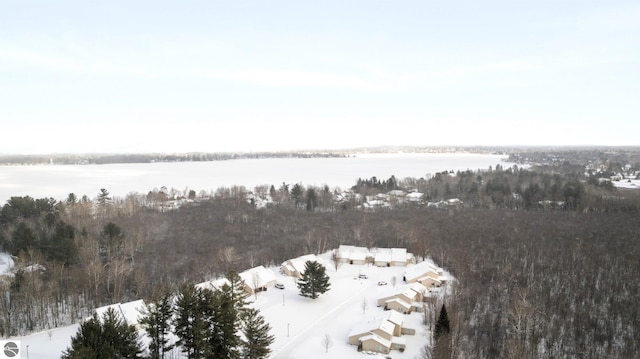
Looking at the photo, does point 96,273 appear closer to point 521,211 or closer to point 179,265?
point 179,265

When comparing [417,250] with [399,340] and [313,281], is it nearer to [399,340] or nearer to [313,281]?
[313,281]

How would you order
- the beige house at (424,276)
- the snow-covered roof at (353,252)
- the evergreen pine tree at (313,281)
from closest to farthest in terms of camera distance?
the evergreen pine tree at (313,281), the beige house at (424,276), the snow-covered roof at (353,252)

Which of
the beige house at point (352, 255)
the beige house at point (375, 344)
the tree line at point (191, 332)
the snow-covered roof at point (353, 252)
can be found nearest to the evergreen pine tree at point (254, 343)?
the tree line at point (191, 332)

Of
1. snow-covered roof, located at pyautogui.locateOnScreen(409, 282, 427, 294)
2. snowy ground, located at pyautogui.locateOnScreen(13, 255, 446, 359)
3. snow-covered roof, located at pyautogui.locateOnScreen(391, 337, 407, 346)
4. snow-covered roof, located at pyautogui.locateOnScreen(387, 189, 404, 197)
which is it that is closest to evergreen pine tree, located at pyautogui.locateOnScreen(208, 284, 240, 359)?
snowy ground, located at pyautogui.locateOnScreen(13, 255, 446, 359)

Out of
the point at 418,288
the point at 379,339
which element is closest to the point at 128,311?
the point at 379,339

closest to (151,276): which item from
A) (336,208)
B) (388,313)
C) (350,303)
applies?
(350,303)

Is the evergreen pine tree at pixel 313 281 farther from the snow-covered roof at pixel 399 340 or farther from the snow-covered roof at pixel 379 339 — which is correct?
the snow-covered roof at pixel 399 340

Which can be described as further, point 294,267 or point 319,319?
point 294,267

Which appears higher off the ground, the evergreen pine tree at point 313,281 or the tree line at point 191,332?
the tree line at point 191,332
